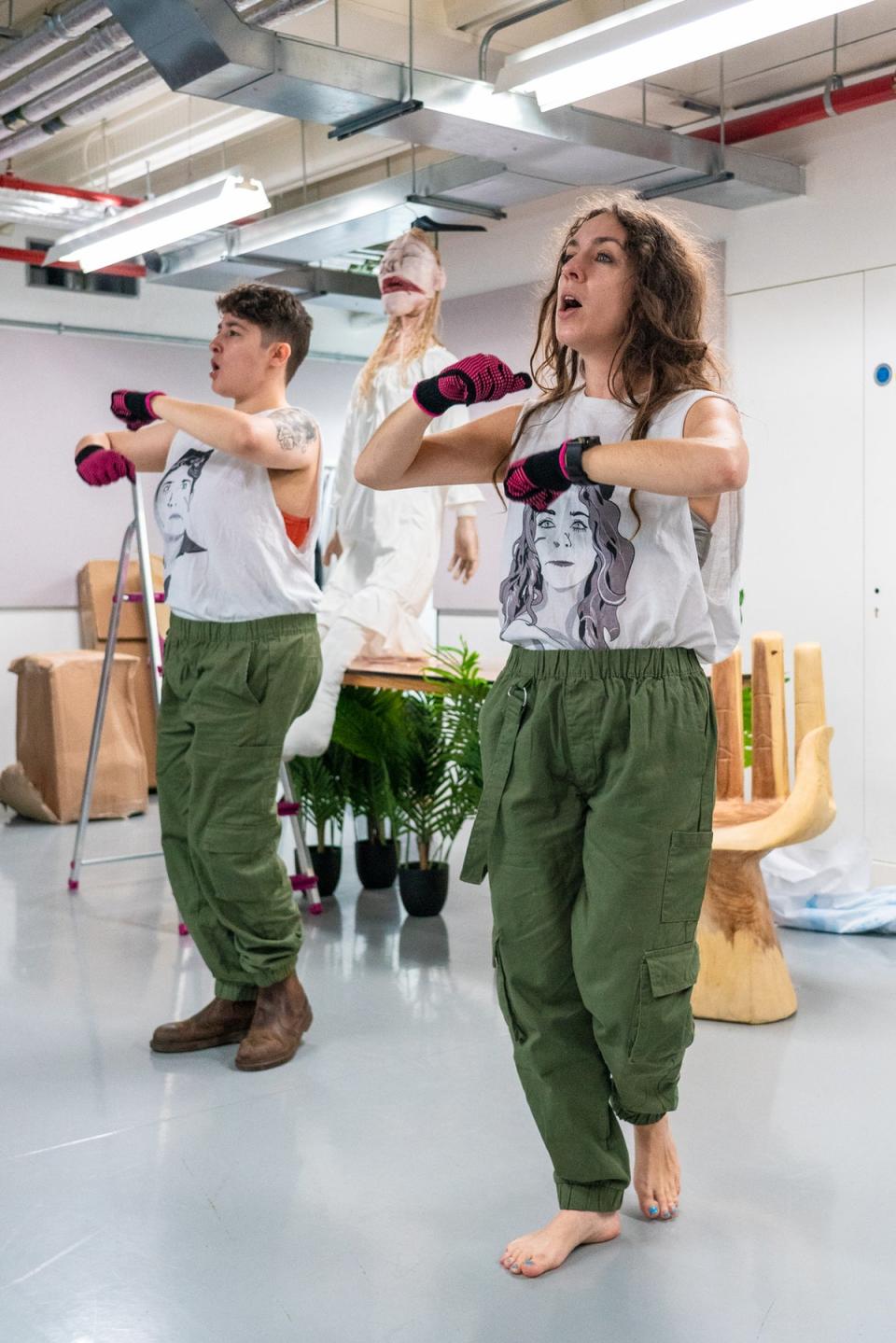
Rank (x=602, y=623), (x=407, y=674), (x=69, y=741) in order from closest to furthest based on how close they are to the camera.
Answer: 1. (x=602, y=623)
2. (x=407, y=674)
3. (x=69, y=741)

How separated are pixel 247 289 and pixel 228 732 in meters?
1.06

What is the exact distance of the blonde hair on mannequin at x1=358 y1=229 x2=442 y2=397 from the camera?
499 centimetres

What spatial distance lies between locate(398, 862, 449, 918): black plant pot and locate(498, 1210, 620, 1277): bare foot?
2.44 metres

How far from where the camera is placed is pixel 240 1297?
7.09 feet

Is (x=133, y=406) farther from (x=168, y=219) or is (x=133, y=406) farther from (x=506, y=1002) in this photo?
(x=168, y=219)

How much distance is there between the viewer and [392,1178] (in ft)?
8.53

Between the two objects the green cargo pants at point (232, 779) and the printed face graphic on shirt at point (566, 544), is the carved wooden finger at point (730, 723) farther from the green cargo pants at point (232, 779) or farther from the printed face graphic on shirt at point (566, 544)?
the printed face graphic on shirt at point (566, 544)

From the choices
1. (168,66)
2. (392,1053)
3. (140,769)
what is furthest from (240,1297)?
(140,769)

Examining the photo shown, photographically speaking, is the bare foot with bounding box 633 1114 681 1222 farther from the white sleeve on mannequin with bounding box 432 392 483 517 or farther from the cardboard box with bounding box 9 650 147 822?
the cardboard box with bounding box 9 650 147 822

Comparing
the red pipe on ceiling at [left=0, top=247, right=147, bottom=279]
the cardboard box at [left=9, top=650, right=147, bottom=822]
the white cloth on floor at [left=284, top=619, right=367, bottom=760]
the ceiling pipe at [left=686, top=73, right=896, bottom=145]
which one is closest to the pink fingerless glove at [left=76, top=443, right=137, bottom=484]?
the white cloth on floor at [left=284, top=619, right=367, bottom=760]

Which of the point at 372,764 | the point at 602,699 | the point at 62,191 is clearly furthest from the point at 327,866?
the point at 62,191

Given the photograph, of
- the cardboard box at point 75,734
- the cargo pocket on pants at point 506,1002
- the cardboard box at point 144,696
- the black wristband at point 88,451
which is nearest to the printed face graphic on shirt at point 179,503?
the black wristband at point 88,451

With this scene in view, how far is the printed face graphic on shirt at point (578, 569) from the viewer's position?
207 cm

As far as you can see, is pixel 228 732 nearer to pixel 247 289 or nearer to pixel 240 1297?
pixel 247 289
